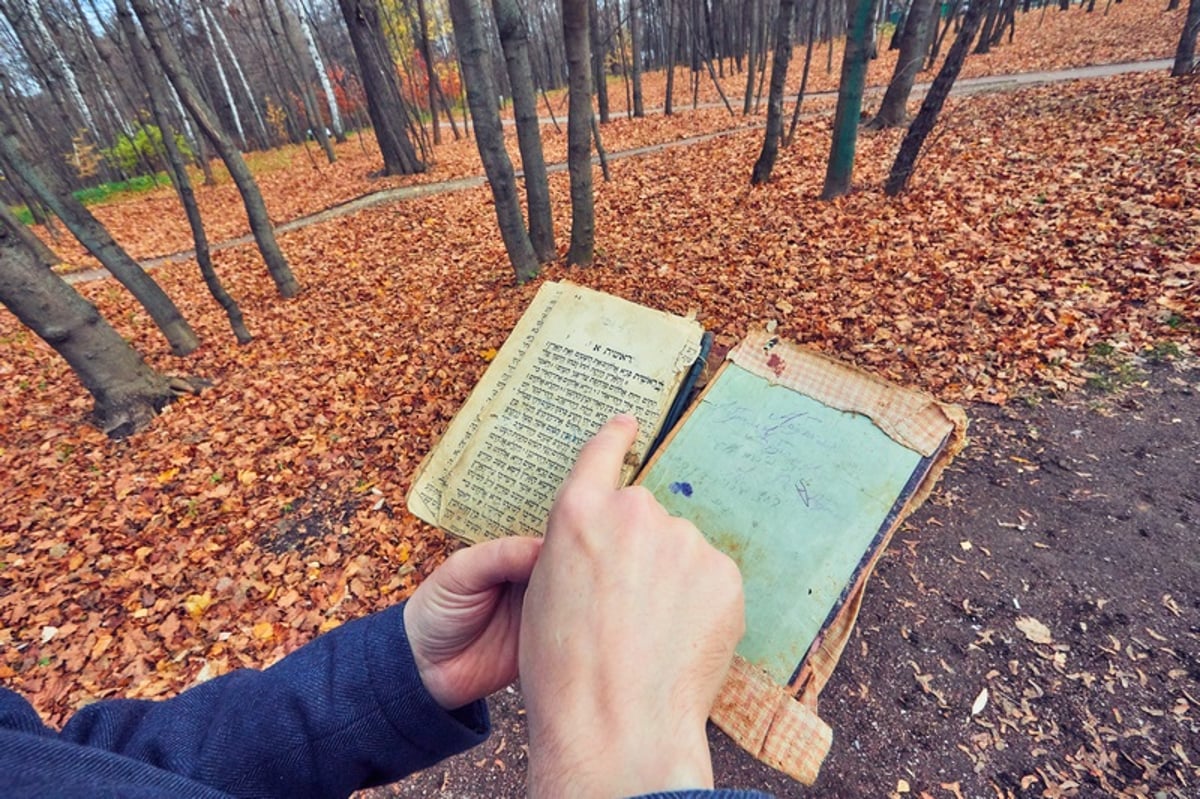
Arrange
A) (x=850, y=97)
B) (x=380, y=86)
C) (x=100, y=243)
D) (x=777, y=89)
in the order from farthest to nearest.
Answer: (x=380, y=86), (x=777, y=89), (x=850, y=97), (x=100, y=243)

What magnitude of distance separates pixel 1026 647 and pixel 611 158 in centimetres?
1386

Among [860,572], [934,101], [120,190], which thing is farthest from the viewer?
[120,190]

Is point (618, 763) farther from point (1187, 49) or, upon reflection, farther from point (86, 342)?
point (1187, 49)

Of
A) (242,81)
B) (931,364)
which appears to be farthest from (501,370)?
(242,81)

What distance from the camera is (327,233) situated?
11398mm

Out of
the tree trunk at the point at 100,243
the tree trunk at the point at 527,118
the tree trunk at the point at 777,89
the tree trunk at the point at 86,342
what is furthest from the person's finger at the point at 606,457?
the tree trunk at the point at 777,89

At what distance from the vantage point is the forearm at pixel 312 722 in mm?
1300

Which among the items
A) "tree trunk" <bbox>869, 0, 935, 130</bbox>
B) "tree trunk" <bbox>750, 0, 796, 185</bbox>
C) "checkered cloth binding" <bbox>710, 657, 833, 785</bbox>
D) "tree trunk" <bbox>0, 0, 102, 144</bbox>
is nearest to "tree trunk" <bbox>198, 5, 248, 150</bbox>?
"tree trunk" <bbox>0, 0, 102, 144</bbox>

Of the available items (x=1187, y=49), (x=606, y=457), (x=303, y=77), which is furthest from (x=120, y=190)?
(x=1187, y=49)

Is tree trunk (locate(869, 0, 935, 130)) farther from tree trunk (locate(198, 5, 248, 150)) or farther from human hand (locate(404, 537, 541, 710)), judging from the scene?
tree trunk (locate(198, 5, 248, 150))

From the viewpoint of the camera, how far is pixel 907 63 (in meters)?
9.73

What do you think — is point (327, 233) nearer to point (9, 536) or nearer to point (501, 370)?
point (9, 536)

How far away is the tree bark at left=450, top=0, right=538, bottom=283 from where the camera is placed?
5832 mm

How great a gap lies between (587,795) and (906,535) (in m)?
3.41
